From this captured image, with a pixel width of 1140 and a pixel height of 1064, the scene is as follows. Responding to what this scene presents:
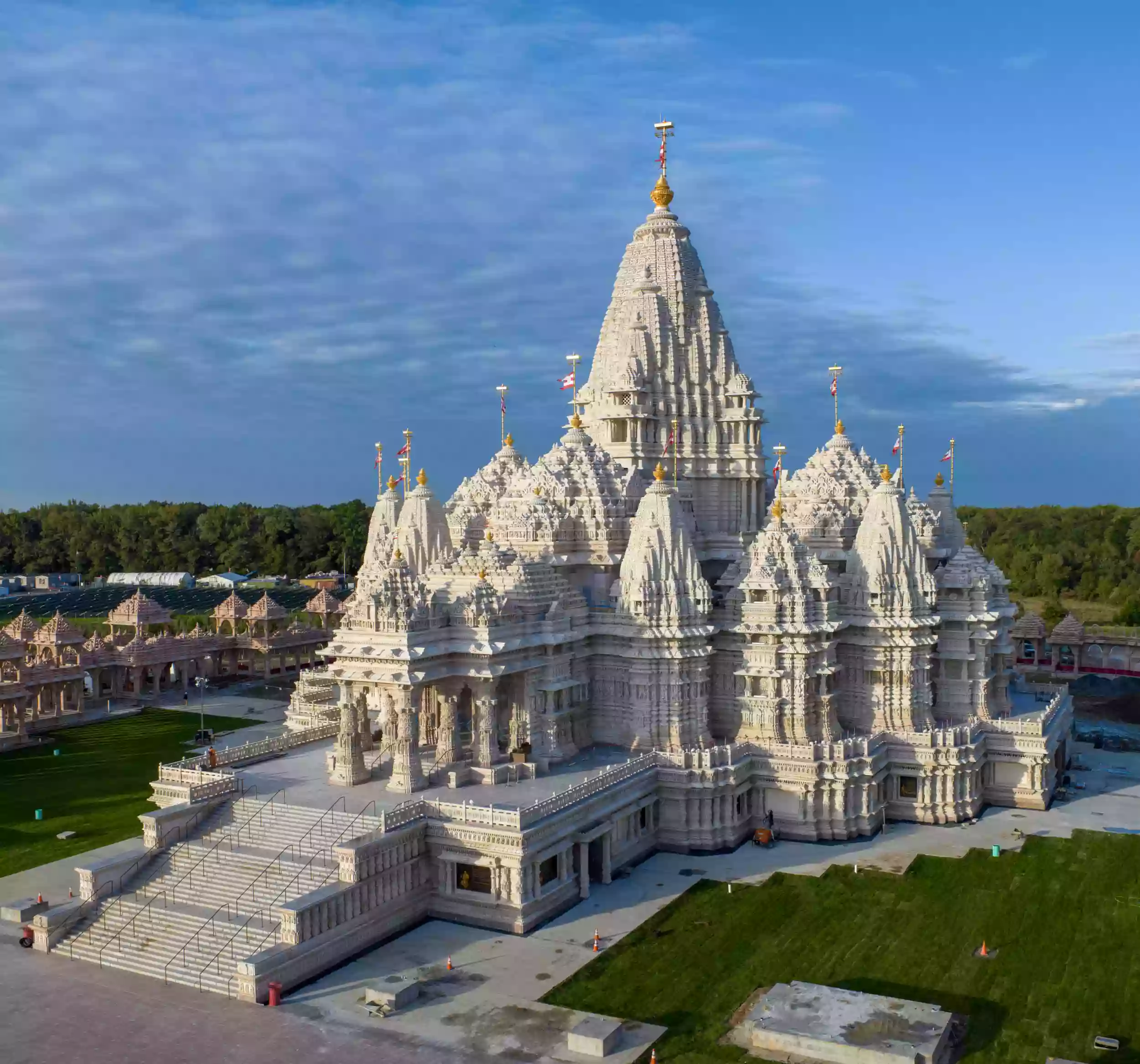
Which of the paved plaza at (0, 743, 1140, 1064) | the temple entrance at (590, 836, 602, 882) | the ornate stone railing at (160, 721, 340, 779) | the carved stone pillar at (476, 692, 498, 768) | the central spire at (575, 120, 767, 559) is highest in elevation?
the central spire at (575, 120, 767, 559)

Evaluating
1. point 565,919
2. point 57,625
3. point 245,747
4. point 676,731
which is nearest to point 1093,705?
point 676,731

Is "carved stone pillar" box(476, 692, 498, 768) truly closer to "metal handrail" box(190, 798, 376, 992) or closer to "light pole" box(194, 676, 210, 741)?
"metal handrail" box(190, 798, 376, 992)

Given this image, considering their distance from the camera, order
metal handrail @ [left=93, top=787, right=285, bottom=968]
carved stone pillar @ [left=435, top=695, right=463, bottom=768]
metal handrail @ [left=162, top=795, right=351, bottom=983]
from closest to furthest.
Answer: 1. metal handrail @ [left=162, top=795, right=351, bottom=983]
2. metal handrail @ [left=93, top=787, right=285, bottom=968]
3. carved stone pillar @ [left=435, top=695, right=463, bottom=768]

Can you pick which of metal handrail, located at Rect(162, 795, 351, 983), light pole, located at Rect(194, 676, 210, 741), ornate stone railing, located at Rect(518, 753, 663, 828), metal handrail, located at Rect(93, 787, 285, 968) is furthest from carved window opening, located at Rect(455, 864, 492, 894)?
light pole, located at Rect(194, 676, 210, 741)

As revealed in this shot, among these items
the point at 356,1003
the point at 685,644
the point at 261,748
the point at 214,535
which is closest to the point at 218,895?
the point at 356,1003

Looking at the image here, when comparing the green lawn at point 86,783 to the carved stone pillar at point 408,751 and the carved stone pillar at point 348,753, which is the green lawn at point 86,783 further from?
the carved stone pillar at point 408,751
